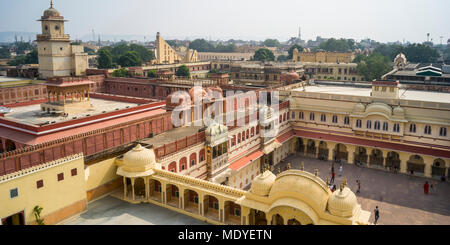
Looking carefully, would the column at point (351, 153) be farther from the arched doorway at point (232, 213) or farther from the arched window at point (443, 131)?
the arched doorway at point (232, 213)

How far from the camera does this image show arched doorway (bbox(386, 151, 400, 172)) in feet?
123

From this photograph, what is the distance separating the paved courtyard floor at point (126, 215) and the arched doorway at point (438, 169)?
27.0m

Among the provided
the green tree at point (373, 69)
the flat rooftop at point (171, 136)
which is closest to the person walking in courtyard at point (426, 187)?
the flat rooftop at point (171, 136)

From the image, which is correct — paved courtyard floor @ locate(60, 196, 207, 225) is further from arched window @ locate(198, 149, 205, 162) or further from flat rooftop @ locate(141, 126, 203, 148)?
arched window @ locate(198, 149, 205, 162)

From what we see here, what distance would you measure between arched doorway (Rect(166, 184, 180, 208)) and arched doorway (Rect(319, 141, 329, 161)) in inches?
934

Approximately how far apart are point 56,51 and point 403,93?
50.0m

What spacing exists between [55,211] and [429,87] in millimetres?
45526

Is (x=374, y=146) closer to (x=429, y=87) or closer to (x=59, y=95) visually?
(x=429, y=87)

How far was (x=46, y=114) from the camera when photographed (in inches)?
1260

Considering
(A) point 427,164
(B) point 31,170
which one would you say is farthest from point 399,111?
(B) point 31,170

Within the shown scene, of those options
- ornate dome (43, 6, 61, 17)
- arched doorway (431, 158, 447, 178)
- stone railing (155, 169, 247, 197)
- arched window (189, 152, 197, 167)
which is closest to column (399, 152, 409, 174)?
arched doorway (431, 158, 447, 178)

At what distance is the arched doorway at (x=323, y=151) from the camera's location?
40.7 meters

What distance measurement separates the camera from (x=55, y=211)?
1809cm

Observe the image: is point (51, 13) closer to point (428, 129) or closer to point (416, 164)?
point (428, 129)
